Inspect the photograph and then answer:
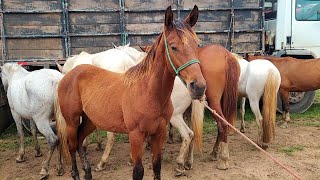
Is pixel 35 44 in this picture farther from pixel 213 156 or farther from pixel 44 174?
pixel 213 156

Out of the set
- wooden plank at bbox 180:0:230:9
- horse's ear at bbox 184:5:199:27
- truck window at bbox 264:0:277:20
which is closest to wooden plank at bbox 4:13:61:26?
wooden plank at bbox 180:0:230:9

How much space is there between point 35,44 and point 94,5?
129cm

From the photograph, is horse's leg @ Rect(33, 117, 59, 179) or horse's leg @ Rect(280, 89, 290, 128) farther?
horse's leg @ Rect(280, 89, 290, 128)

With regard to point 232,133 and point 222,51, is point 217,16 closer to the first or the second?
point 222,51

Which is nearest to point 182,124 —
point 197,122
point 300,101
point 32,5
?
point 197,122

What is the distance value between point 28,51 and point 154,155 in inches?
151

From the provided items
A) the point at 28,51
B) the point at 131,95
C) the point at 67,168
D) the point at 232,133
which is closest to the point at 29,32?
the point at 28,51

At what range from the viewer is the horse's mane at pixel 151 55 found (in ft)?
7.79

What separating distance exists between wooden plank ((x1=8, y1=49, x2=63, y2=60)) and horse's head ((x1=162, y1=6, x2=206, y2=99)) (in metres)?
3.88

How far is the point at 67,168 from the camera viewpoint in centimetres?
438

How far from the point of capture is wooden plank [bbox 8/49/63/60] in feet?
18.7

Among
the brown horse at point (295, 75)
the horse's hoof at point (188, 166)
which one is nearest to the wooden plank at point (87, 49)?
the horse's hoof at point (188, 166)

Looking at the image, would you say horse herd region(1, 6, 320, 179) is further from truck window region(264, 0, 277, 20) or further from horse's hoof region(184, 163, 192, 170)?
truck window region(264, 0, 277, 20)

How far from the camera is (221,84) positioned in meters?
4.30
